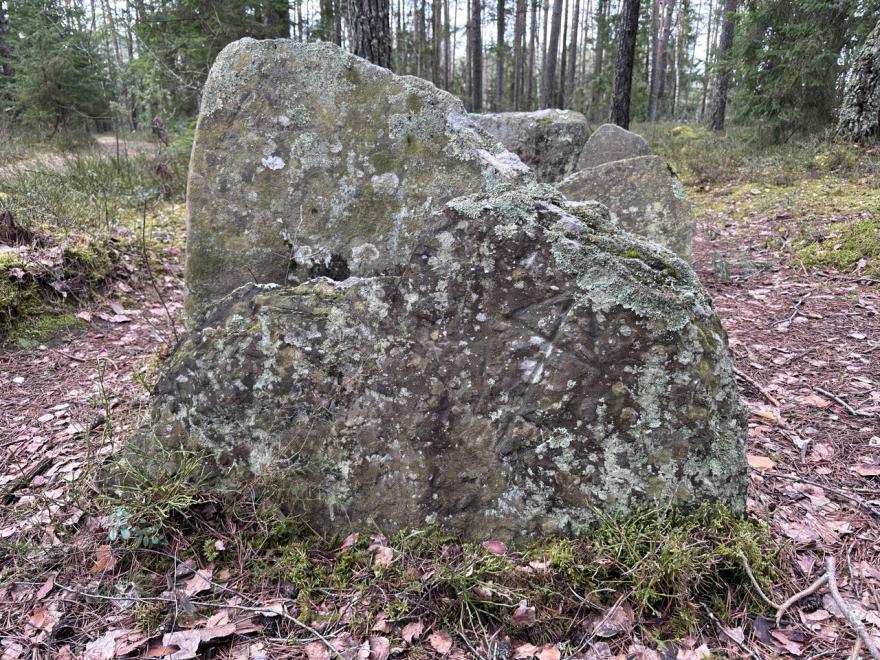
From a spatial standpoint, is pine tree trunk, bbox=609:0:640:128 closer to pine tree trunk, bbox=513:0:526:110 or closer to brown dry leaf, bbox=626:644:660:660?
brown dry leaf, bbox=626:644:660:660

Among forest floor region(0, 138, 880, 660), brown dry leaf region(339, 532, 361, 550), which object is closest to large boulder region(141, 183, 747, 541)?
brown dry leaf region(339, 532, 361, 550)

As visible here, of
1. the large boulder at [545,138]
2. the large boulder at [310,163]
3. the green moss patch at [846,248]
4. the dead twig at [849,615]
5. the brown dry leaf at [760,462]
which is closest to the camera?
the dead twig at [849,615]

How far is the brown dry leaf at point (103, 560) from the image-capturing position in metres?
2.21

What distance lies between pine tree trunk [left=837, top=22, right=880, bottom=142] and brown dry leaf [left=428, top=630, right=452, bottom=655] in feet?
36.1

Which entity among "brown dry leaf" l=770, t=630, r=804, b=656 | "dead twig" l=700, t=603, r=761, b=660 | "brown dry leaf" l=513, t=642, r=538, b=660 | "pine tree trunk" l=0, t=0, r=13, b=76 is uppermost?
"pine tree trunk" l=0, t=0, r=13, b=76

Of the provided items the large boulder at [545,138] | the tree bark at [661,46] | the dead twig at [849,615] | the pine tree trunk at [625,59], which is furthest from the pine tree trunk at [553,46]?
the dead twig at [849,615]

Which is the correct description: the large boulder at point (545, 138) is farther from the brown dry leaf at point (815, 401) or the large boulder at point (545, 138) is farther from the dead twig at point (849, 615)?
the dead twig at point (849, 615)

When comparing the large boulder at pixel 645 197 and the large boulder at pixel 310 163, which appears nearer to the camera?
the large boulder at pixel 310 163

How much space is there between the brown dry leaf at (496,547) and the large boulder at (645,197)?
4368mm

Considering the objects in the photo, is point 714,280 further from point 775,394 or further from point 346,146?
point 346,146

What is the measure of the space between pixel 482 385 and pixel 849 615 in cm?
151

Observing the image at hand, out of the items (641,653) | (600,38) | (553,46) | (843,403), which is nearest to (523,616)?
(641,653)

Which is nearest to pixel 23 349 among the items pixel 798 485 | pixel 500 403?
pixel 500 403

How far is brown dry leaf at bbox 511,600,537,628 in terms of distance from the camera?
1.95m
